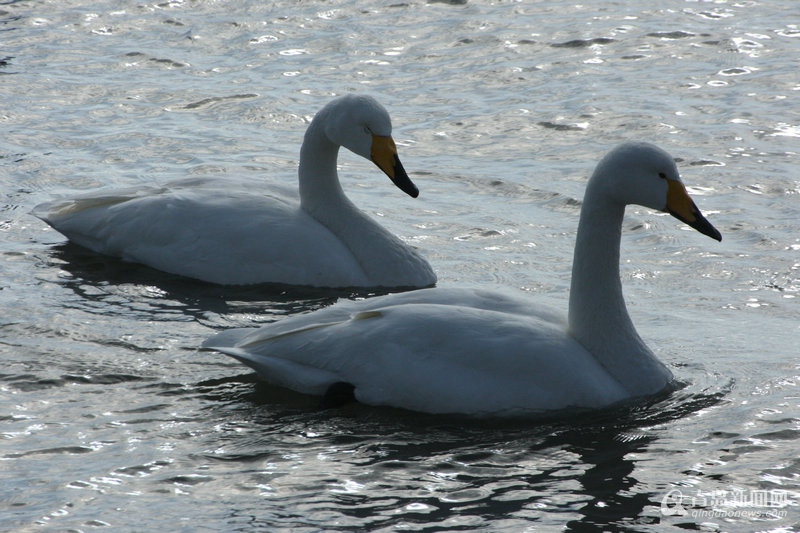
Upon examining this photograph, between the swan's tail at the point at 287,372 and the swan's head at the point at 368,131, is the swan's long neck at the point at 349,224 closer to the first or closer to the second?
the swan's head at the point at 368,131

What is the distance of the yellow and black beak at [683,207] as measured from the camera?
718 centimetres

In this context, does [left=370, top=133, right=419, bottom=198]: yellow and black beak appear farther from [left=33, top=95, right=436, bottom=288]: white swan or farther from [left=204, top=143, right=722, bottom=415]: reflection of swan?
[left=204, top=143, right=722, bottom=415]: reflection of swan

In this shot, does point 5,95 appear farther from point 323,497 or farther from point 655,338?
point 323,497

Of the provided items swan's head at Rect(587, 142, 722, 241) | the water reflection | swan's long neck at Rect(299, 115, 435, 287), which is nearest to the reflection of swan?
swan's head at Rect(587, 142, 722, 241)

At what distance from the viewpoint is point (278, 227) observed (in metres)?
9.41

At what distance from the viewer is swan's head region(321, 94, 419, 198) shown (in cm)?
949

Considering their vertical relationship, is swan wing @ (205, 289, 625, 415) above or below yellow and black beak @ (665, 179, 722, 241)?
below

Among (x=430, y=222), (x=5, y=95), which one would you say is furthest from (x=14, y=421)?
(x=5, y=95)

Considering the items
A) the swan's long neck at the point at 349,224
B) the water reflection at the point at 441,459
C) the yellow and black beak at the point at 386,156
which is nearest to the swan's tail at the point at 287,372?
the water reflection at the point at 441,459

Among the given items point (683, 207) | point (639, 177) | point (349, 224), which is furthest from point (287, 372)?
point (349, 224)

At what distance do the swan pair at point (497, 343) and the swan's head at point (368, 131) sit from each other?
227 cm

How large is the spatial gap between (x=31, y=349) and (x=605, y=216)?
3.40 meters

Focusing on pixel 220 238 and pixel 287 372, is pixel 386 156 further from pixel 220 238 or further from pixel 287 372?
pixel 287 372

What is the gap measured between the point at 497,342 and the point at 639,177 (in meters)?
1.21
